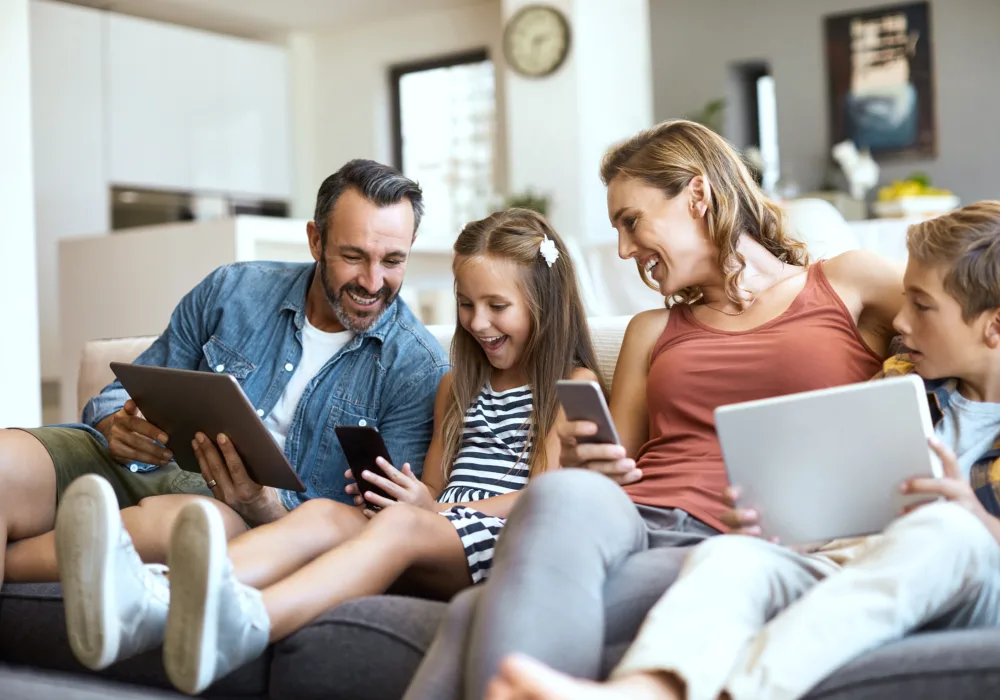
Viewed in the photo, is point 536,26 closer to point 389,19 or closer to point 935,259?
point 389,19

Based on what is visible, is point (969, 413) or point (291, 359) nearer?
point (969, 413)

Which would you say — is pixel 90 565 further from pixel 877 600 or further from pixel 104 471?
pixel 877 600

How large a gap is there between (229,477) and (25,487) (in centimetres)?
32

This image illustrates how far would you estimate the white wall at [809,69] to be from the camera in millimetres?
6719

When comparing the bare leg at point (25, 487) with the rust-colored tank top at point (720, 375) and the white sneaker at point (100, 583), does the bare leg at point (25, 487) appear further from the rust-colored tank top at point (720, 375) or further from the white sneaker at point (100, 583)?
the rust-colored tank top at point (720, 375)

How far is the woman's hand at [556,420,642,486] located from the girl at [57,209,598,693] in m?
0.21

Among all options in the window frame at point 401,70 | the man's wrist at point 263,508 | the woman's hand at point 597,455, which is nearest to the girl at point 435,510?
the man's wrist at point 263,508

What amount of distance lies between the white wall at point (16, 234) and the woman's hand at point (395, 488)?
2.84 m

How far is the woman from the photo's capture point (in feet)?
5.09

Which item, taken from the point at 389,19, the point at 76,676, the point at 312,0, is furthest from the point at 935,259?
the point at 389,19

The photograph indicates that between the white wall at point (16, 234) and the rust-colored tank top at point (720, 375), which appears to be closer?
the rust-colored tank top at point (720, 375)

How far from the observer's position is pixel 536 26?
632cm

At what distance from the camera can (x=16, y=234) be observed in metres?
4.25

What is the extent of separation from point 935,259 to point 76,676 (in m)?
1.35
